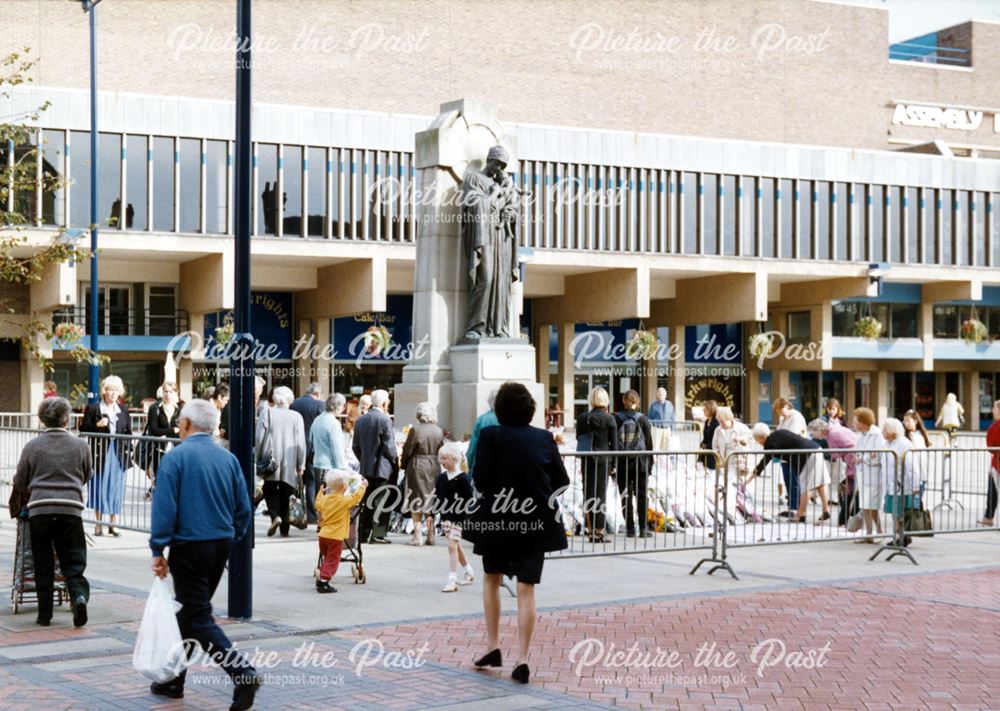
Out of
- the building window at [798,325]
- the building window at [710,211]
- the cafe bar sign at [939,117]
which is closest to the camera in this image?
the building window at [710,211]

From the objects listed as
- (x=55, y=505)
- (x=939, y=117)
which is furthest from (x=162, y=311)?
(x=939, y=117)

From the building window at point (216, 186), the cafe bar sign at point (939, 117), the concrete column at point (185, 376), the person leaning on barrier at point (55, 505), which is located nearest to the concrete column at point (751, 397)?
the cafe bar sign at point (939, 117)

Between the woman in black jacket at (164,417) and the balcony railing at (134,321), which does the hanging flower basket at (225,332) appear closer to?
the balcony railing at (134,321)

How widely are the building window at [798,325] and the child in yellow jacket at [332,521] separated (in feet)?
153

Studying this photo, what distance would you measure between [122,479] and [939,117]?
58220mm

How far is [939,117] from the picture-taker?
65.4 m

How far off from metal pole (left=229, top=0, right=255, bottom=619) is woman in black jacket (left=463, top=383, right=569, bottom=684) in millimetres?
2182

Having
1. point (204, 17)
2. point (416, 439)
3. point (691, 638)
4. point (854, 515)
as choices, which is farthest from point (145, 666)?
point (204, 17)

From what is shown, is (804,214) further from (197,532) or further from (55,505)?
(197,532)

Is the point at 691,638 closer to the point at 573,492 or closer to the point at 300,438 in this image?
the point at 573,492

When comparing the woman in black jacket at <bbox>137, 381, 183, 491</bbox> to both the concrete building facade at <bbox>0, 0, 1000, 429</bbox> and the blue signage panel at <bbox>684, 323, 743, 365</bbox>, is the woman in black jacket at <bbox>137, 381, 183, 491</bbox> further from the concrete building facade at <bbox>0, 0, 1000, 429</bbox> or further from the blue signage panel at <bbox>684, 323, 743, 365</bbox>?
the blue signage panel at <bbox>684, 323, 743, 365</bbox>

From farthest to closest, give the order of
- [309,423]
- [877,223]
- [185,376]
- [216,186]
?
1. [877,223]
2. [185,376]
3. [216,186]
4. [309,423]

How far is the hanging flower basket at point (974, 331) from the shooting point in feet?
185

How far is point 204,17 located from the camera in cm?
4931
